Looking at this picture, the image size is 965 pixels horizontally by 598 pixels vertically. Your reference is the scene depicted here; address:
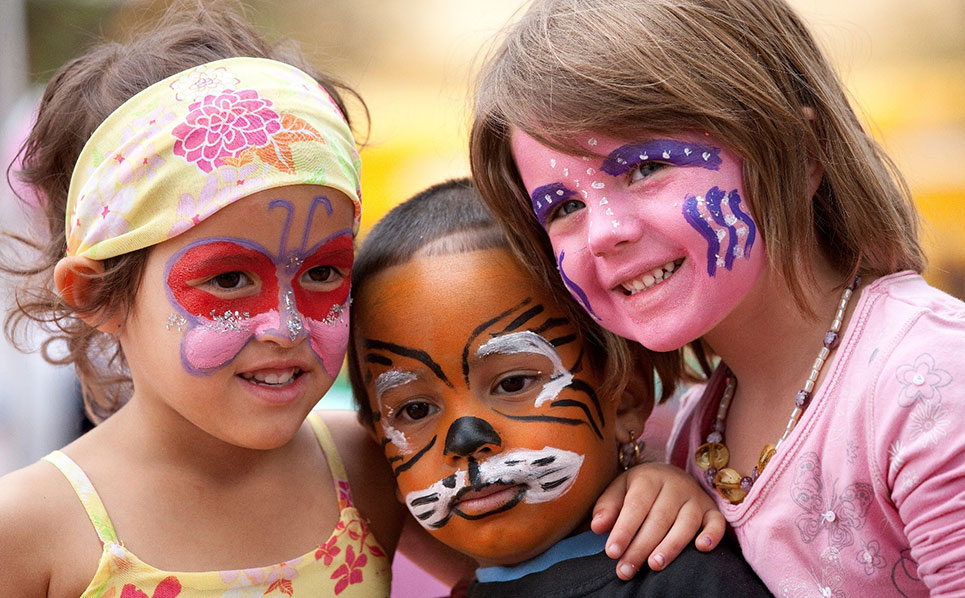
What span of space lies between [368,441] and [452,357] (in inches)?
20.6

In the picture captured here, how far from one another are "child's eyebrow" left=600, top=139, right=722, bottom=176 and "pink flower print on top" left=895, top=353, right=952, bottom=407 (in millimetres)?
457

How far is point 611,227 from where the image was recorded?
1.62m

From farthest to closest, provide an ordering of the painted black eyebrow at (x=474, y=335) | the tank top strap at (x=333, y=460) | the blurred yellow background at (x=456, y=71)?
1. the blurred yellow background at (x=456, y=71)
2. the tank top strap at (x=333, y=460)
3. the painted black eyebrow at (x=474, y=335)

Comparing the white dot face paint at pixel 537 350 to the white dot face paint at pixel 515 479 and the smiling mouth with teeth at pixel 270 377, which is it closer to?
the white dot face paint at pixel 515 479

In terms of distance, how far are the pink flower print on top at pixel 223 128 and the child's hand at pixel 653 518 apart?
950 mm

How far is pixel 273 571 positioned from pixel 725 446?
951 millimetres

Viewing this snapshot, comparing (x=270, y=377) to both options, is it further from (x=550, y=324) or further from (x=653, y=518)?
(x=653, y=518)

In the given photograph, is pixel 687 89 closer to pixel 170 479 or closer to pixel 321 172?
pixel 321 172

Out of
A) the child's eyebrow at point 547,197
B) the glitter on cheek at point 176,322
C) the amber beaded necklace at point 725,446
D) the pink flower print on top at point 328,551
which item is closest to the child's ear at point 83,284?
the glitter on cheek at point 176,322

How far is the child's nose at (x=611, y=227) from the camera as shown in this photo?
1617 millimetres

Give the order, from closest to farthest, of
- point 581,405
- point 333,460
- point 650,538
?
point 650,538 → point 581,405 → point 333,460

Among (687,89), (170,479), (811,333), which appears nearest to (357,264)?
(170,479)

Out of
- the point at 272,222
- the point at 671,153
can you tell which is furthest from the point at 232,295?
the point at 671,153

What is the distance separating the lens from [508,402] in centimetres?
178
